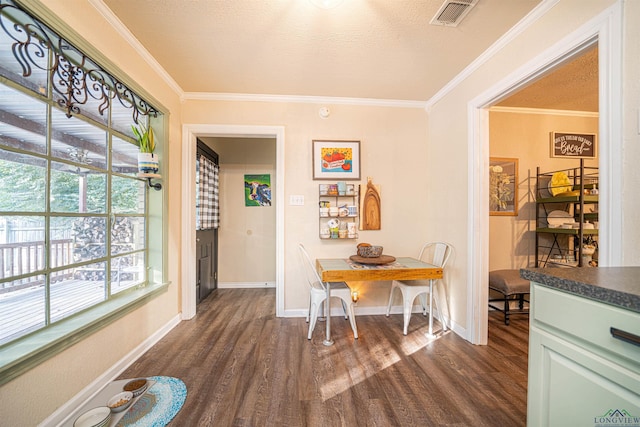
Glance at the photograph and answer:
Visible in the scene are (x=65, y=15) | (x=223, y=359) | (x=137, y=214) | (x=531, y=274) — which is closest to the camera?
(x=531, y=274)

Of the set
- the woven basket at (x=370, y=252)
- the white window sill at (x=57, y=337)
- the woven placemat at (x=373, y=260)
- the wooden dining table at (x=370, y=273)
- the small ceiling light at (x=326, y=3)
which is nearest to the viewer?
the white window sill at (x=57, y=337)

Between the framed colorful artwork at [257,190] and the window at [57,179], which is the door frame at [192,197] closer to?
the window at [57,179]

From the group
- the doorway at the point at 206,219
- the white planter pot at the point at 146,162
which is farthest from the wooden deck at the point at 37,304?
the doorway at the point at 206,219

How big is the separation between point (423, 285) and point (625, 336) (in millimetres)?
1950

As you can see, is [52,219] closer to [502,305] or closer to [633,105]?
[633,105]

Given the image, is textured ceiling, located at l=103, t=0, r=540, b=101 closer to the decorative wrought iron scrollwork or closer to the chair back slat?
the decorative wrought iron scrollwork

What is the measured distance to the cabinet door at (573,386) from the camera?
65 centimetres

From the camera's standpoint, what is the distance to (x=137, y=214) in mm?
2146

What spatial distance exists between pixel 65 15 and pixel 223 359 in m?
2.43

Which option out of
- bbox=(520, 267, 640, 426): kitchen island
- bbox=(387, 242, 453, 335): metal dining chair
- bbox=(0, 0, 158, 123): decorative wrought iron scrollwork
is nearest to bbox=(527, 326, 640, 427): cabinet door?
bbox=(520, 267, 640, 426): kitchen island

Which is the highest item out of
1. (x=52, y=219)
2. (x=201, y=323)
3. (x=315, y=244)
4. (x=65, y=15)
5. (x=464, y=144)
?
(x=65, y=15)

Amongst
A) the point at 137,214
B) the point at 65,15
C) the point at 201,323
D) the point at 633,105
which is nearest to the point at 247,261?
the point at 201,323

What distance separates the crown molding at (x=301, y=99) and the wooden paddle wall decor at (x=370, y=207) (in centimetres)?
91

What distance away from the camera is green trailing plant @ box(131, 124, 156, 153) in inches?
81.6
